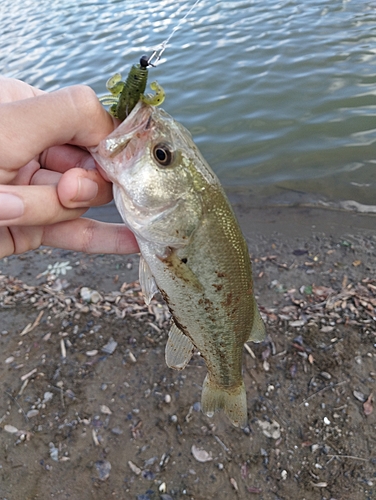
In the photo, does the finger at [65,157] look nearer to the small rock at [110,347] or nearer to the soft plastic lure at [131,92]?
the soft plastic lure at [131,92]

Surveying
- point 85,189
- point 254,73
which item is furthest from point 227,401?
point 254,73

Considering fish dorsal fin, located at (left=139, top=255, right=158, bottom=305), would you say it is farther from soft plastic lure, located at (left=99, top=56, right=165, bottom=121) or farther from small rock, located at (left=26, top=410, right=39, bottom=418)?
small rock, located at (left=26, top=410, right=39, bottom=418)

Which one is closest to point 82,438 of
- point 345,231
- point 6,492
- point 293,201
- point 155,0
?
point 6,492

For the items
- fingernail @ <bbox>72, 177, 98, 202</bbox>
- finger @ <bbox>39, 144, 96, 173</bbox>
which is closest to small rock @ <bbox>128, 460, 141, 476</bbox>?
fingernail @ <bbox>72, 177, 98, 202</bbox>

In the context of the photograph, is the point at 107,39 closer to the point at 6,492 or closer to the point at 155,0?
the point at 155,0

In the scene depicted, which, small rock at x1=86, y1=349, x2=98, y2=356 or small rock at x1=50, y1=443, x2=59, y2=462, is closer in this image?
small rock at x1=50, y1=443, x2=59, y2=462

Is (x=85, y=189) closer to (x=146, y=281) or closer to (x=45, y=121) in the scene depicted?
(x=45, y=121)
